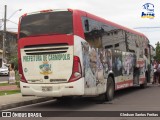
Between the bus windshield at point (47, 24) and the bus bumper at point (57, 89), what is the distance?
5.95ft

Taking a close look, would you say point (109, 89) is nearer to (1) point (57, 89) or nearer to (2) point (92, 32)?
(2) point (92, 32)

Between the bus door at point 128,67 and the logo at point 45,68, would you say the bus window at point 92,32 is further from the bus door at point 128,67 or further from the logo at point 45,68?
the bus door at point 128,67

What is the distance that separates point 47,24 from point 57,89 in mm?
2339

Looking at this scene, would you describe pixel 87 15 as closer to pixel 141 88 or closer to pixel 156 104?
pixel 156 104

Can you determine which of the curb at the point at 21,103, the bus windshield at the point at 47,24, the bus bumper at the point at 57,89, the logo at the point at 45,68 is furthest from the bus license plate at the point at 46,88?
the bus windshield at the point at 47,24

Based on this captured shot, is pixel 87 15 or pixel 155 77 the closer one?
pixel 87 15

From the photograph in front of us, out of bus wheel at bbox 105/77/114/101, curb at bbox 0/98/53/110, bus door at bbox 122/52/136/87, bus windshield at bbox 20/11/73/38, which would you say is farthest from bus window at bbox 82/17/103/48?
bus door at bbox 122/52/136/87

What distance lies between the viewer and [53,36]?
43.6 ft

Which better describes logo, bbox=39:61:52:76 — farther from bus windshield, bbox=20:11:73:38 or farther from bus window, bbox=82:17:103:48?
bus window, bbox=82:17:103:48

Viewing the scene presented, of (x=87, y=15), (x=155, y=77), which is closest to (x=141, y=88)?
(x=155, y=77)

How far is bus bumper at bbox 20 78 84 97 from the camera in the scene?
510 inches

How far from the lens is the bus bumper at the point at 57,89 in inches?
510

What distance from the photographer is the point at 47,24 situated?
13.5 metres

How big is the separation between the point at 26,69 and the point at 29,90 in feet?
2.54
